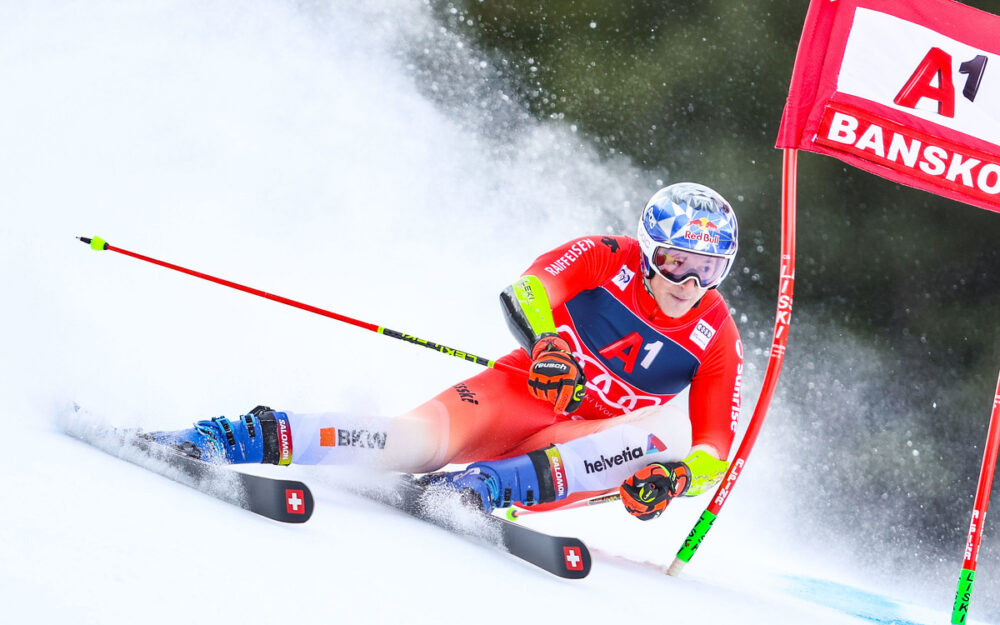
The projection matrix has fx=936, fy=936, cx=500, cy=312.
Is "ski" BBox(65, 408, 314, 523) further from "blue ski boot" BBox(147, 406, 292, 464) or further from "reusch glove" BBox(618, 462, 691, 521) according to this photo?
"reusch glove" BBox(618, 462, 691, 521)

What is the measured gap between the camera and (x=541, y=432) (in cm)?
362

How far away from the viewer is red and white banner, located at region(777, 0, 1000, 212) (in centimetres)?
366

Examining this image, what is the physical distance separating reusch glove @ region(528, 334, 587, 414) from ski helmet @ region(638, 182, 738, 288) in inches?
22.0

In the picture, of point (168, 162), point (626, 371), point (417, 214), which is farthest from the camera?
point (417, 214)

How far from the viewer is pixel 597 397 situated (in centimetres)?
365

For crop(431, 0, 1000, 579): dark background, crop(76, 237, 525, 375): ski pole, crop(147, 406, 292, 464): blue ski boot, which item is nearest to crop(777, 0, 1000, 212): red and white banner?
crop(76, 237, 525, 375): ski pole

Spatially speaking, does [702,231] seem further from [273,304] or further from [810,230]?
[810,230]

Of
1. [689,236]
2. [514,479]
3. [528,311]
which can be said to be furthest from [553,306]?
[514,479]

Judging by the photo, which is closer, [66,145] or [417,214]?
[66,145]

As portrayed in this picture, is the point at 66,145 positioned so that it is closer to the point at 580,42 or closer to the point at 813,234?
the point at 580,42

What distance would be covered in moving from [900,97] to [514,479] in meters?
2.14

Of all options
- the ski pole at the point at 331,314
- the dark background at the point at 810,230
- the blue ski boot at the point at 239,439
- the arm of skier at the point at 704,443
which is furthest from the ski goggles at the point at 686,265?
the dark background at the point at 810,230

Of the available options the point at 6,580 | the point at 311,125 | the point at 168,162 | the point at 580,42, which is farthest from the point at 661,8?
the point at 6,580

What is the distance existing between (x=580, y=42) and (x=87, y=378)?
591 cm
